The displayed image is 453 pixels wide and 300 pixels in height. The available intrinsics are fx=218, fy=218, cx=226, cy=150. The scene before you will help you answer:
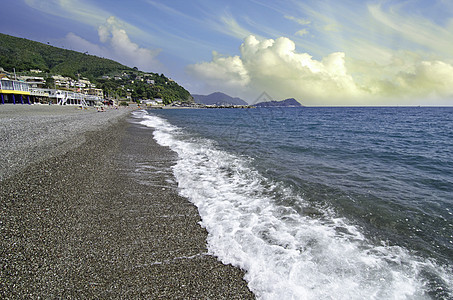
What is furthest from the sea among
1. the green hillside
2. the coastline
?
the green hillside

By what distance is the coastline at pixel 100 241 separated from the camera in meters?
3.64

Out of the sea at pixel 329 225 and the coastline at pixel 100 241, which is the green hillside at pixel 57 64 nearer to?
the coastline at pixel 100 241

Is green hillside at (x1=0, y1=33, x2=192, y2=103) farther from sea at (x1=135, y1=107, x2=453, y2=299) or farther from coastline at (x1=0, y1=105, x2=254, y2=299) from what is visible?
sea at (x1=135, y1=107, x2=453, y2=299)

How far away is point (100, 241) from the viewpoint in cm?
476

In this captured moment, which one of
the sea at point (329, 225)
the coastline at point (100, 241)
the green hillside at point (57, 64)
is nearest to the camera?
the coastline at point (100, 241)

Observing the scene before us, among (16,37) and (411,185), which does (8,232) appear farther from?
(16,37)

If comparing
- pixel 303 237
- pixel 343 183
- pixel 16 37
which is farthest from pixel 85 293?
pixel 16 37

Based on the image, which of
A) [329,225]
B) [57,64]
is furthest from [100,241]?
[57,64]

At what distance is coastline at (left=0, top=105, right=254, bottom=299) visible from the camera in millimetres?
3645

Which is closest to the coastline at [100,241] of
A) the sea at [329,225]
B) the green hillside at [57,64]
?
the sea at [329,225]

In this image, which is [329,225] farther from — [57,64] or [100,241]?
[57,64]

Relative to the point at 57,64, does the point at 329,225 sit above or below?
below

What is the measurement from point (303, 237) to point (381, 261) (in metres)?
1.63

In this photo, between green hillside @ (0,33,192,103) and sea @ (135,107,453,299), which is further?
green hillside @ (0,33,192,103)
